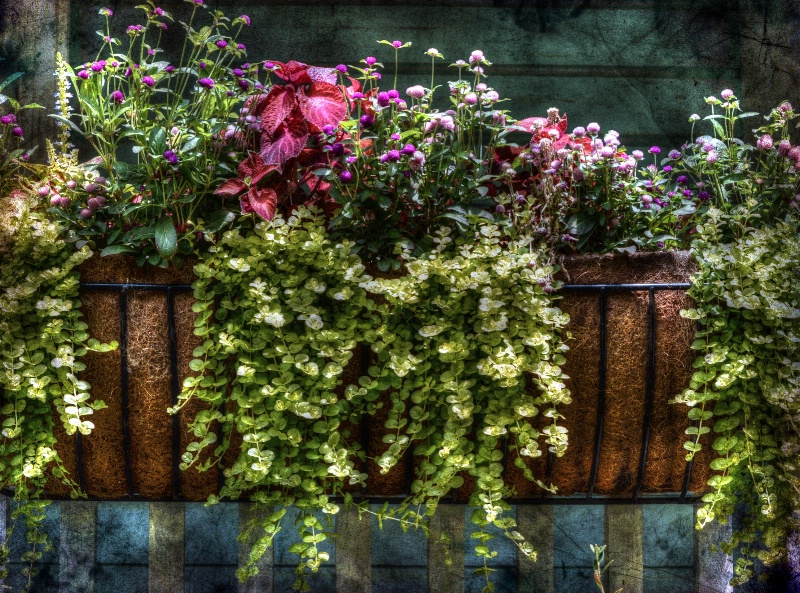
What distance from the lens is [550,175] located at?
137 centimetres

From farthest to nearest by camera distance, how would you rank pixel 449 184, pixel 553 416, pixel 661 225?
1. pixel 661 225
2. pixel 449 184
3. pixel 553 416

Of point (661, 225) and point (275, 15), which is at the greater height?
point (275, 15)

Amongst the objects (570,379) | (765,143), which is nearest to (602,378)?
(570,379)

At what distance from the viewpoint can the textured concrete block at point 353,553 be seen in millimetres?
1797

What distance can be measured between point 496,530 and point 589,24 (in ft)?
4.45

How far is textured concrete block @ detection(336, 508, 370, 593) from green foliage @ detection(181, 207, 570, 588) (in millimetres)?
490

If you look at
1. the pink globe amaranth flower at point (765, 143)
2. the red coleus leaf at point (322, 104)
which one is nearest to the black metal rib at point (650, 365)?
the pink globe amaranth flower at point (765, 143)

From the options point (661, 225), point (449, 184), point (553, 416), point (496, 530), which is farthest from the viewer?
point (496, 530)

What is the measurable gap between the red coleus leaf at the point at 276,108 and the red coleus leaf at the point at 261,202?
0.11 m

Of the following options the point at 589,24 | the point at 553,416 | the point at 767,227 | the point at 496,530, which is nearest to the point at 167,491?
the point at 553,416

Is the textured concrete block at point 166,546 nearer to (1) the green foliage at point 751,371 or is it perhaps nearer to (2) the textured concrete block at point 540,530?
(2) the textured concrete block at point 540,530

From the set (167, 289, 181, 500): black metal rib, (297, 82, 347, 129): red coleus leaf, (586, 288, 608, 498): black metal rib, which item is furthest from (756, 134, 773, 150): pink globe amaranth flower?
(167, 289, 181, 500): black metal rib

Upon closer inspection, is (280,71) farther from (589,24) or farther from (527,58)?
(589,24)

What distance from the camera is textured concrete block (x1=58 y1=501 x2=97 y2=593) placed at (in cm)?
186
